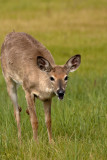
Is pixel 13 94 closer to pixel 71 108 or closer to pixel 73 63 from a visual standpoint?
pixel 71 108

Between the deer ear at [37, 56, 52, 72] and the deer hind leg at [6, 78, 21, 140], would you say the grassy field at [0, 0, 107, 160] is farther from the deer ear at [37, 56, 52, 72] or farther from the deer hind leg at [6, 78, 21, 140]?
the deer ear at [37, 56, 52, 72]

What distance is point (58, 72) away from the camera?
645 centimetres

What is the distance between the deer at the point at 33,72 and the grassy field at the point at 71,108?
0.75ft

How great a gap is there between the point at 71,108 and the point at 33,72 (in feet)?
3.42

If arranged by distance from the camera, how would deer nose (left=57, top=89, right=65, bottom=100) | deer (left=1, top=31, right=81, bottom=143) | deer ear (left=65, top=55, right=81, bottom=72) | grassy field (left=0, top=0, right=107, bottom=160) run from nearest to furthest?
1. grassy field (left=0, top=0, right=107, bottom=160)
2. deer nose (left=57, top=89, right=65, bottom=100)
3. deer (left=1, top=31, right=81, bottom=143)
4. deer ear (left=65, top=55, right=81, bottom=72)

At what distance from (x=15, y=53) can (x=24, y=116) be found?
3.47 feet

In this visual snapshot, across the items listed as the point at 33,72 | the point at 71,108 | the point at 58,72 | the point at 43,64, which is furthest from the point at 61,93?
the point at 71,108

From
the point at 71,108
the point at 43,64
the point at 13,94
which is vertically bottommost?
the point at 71,108

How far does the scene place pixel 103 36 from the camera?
1038 inches

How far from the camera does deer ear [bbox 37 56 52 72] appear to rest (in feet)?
21.9

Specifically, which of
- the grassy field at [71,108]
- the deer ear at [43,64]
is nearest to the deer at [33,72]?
the deer ear at [43,64]

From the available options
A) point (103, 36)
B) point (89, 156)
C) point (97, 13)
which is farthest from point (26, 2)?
point (89, 156)

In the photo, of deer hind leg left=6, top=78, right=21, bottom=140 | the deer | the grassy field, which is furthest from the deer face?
deer hind leg left=6, top=78, right=21, bottom=140

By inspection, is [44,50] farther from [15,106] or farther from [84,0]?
[84,0]
